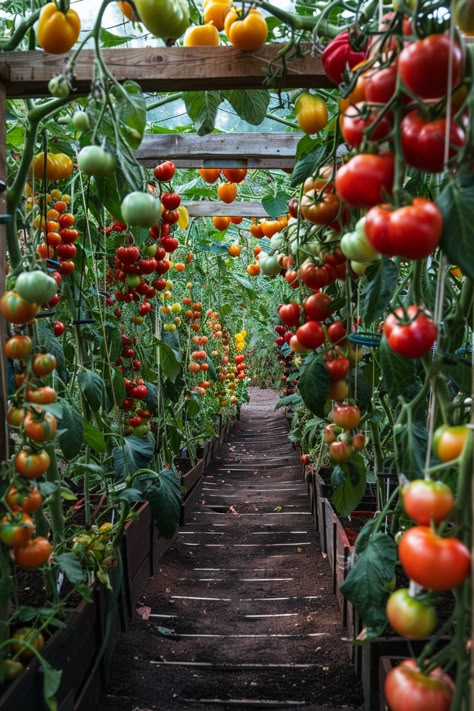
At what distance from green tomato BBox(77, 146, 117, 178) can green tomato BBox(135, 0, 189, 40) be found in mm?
347

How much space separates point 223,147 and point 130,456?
1.38m

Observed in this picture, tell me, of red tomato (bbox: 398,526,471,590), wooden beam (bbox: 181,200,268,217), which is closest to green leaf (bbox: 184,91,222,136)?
red tomato (bbox: 398,526,471,590)

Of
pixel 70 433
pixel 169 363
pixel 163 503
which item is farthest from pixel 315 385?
pixel 169 363

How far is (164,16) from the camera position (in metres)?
1.14

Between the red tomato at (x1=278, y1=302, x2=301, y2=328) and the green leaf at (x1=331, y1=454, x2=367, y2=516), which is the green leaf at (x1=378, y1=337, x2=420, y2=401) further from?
the green leaf at (x1=331, y1=454, x2=367, y2=516)

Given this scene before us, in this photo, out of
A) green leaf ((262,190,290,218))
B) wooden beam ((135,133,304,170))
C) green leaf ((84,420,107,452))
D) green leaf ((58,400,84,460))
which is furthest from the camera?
green leaf ((262,190,290,218))

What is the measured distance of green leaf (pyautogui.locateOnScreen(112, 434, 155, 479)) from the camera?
2.39 m

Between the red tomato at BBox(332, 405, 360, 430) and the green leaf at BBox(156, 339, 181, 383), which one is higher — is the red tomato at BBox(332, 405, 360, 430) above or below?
above

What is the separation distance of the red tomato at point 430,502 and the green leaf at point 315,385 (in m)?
0.52

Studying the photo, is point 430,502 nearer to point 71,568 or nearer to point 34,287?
point 34,287

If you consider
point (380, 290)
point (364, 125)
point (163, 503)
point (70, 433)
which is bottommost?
point (163, 503)

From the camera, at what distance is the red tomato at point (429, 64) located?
685 mm

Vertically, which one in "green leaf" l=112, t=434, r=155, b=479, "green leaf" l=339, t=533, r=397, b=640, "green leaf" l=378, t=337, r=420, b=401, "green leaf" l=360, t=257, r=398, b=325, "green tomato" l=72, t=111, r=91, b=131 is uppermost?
"green tomato" l=72, t=111, r=91, b=131

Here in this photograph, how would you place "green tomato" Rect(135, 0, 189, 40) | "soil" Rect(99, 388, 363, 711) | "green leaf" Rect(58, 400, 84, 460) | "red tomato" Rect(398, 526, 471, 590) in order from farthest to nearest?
1. "soil" Rect(99, 388, 363, 711)
2. "green leaf" Rect(58, 400, 84, 460)
3. "green tomato" Rect(135, 0, 189, 40)
4. "red tomato" Rect(398, 526, 471, 590)
